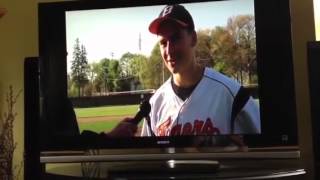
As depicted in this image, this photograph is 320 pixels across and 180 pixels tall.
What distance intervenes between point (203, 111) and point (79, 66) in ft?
1.86

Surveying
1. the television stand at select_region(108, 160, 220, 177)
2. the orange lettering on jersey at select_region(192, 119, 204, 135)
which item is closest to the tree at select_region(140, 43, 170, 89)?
the orange lettering on jersey at select_region(192, 119, 204, 135)

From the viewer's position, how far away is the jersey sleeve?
6.42 feet

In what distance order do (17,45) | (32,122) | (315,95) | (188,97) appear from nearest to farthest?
(315,95) → (188,97) → (32,122) → (17,45)

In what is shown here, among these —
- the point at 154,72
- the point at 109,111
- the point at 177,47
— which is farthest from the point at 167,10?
the point at 109,111

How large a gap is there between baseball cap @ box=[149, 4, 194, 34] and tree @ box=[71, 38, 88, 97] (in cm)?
31

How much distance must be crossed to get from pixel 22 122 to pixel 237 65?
1124 millimetres

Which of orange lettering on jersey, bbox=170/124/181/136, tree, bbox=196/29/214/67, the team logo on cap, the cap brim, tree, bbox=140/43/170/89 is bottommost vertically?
orange lettering on jersey, bbox=170/124/181/136

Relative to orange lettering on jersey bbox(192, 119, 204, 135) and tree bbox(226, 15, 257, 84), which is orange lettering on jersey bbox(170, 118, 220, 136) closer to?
orange lettering on jersey bbox(192, 119, 204, 135)

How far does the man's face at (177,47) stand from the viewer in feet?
6.56

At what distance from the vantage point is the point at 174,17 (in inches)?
79.8

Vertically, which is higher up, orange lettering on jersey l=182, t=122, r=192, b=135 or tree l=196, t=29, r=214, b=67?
tree l=196, t=29, r=214, b=67

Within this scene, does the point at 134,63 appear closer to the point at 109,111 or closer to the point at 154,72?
the point at 154,72

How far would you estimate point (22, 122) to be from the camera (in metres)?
2.40

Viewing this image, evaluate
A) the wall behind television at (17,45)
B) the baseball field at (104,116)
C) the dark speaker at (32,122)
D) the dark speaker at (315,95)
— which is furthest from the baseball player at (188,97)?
the wall behind television at (17,45)
